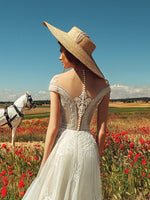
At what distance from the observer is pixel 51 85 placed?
74.0 inches

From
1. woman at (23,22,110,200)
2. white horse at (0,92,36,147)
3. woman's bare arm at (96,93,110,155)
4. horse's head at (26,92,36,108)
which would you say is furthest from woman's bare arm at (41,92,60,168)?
horse's head at (26,92,36,108)

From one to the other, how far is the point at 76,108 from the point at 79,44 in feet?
1.95

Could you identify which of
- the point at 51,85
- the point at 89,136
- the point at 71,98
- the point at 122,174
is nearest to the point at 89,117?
the point at 89,136

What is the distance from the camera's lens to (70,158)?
Result: 1909mm

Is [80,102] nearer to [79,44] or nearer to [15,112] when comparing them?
[79,44]

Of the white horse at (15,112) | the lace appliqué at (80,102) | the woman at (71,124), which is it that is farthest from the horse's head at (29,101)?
the lace appliqué at (80,102)

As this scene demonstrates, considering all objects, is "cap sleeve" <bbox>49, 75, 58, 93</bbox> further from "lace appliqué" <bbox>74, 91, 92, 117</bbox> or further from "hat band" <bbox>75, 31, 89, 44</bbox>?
"hat band" <bbox>75, 31, 89, 44</bbox>

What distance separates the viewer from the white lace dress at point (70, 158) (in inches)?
74.8

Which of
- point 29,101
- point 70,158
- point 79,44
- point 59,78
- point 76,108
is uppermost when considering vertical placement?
point 79,44

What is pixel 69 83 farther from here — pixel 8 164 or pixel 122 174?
pixel 8 164

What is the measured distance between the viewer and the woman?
188cm

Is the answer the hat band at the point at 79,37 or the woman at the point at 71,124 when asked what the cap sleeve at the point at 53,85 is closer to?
the woman at the point at 71,124

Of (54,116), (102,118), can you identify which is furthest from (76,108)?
(102,118)

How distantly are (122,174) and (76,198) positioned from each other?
1862 millimetres
